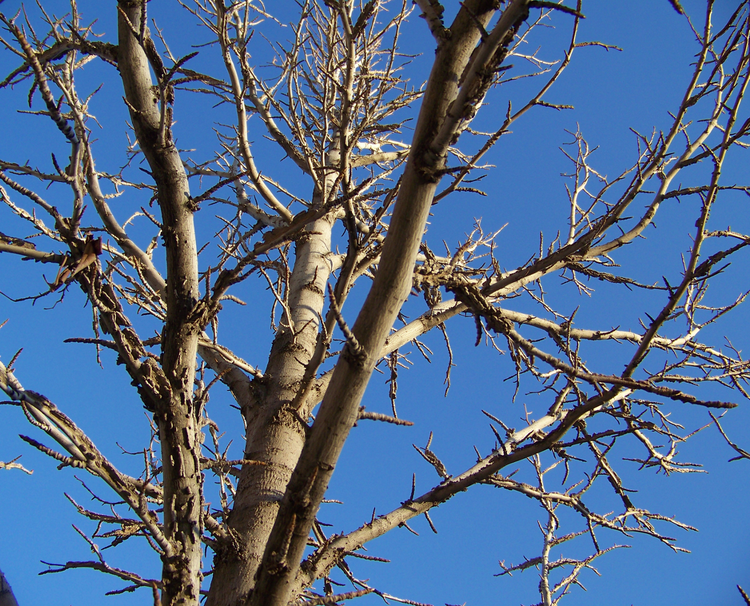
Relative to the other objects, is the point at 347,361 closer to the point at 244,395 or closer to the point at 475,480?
the point at 475,480

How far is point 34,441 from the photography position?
1.39 m

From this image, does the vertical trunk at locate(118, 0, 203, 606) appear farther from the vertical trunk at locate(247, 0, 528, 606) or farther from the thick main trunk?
the vertical trunk at locate(247, 0, 528, 606)

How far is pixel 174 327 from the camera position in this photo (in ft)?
5.76

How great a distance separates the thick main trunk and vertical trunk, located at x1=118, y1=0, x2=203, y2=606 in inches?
11.3

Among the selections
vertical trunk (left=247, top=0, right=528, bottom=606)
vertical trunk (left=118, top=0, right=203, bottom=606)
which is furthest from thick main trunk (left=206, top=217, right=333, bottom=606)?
vertical trunk (left=118, top=0, right=203, bottom=606)

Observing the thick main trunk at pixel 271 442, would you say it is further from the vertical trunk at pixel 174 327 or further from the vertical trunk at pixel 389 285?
the vertical trunk at pixel 174 327

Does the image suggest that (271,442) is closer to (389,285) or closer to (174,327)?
(174,327)

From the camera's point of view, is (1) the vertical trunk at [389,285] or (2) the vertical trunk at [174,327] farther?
(2) the vertical trunk at [174,327]

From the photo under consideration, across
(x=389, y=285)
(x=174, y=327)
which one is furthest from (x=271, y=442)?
(x=389, y=285)

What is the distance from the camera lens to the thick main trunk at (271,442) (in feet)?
6.23

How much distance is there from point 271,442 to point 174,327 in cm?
85

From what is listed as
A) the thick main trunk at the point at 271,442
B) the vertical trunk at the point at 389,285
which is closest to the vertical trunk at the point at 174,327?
the thick main trunk at the point at 271,442

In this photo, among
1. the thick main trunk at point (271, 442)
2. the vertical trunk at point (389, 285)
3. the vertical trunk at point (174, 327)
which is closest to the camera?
the vertical trunk at point (389, 285)

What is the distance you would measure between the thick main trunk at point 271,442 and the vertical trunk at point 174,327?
29 cm
